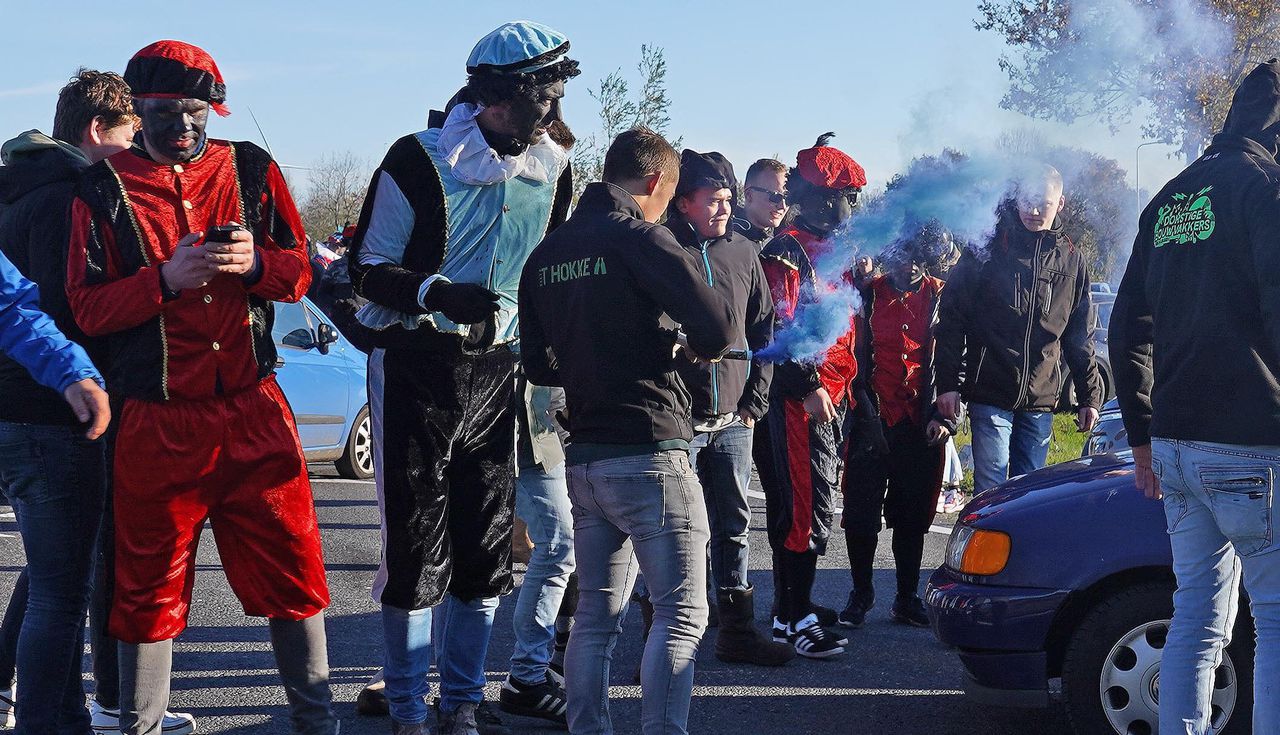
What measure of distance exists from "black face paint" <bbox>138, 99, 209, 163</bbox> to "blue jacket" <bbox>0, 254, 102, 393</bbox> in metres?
0.52

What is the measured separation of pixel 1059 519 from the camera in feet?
15.2

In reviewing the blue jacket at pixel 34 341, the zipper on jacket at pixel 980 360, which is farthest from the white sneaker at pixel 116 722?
the zipper on jacket at pixel 980 360

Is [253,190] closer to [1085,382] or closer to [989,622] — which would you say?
[989,622]

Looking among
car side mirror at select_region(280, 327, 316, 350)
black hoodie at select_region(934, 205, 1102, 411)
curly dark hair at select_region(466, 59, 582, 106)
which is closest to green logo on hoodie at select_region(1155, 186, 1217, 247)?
curly dark hair at select_region(466, 59, 582, 106)

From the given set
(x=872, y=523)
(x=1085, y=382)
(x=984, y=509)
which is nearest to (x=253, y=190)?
(x=984, y=509)

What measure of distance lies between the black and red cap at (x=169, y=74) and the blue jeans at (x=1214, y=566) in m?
2.94

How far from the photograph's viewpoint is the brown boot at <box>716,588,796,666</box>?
5941mm

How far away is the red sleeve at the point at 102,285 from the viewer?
142 inches

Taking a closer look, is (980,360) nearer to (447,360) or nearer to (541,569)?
(541,569)

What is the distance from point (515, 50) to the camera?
4.34 meters

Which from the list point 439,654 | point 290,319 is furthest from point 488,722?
point 290,319

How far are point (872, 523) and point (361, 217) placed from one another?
11.3ft

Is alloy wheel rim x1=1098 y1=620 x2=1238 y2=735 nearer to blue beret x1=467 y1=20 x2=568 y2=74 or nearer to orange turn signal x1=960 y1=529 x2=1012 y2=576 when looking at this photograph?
orange turn signal x1=960 y1=529 x2=1012 y2=576

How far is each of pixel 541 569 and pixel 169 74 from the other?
2331 millimetres
